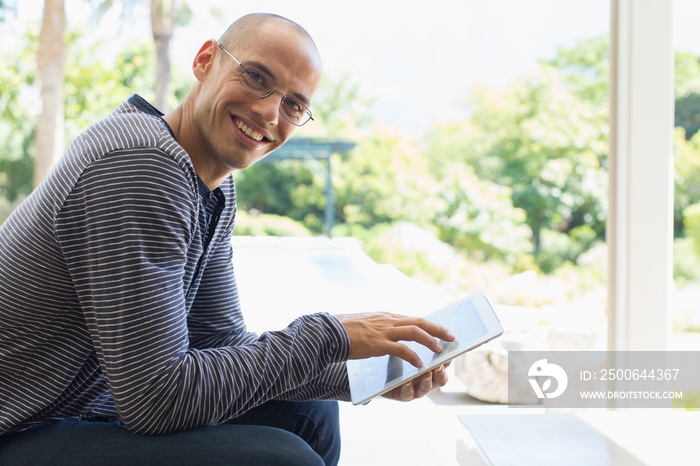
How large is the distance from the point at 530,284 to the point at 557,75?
6421 millimetres

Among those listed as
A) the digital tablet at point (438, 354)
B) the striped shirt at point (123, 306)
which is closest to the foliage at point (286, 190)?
the digital tablet at point (438, 354)

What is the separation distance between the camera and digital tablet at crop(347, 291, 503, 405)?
2.90ft

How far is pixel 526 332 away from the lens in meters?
3.27

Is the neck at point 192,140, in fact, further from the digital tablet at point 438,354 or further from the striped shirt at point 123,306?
the digital tablet at point 438,354

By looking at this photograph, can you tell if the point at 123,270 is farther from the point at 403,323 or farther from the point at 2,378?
→ the point at 403,323

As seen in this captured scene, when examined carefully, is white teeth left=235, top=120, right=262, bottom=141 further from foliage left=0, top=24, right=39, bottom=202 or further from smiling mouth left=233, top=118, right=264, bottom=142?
foliage left=0, top=24, right=39, bottom=202

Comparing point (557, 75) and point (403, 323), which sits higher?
point (557, 75)

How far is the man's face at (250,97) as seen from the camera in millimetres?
973

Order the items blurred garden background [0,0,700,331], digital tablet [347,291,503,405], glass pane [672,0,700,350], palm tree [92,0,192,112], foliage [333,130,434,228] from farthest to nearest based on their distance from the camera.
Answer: foliage [333,130,434,228] → blurred garden background [0,0,700,331] → glass pane [672,0,700,350] → palm tree [92,0,192,112] → digital tablet [347,291,503,405]

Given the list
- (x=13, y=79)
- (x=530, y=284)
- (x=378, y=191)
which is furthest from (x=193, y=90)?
(x=378, y=191)

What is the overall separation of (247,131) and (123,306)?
1.16 feet

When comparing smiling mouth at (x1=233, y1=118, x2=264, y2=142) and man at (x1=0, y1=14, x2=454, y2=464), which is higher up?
smiling mouth at (x1=233, y1=118, x2=264, y2=142)

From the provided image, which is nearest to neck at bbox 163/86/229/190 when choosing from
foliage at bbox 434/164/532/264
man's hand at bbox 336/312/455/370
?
man's hand at bbox 336/312/455/370

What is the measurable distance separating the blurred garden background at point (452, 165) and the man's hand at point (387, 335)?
8.81 m
